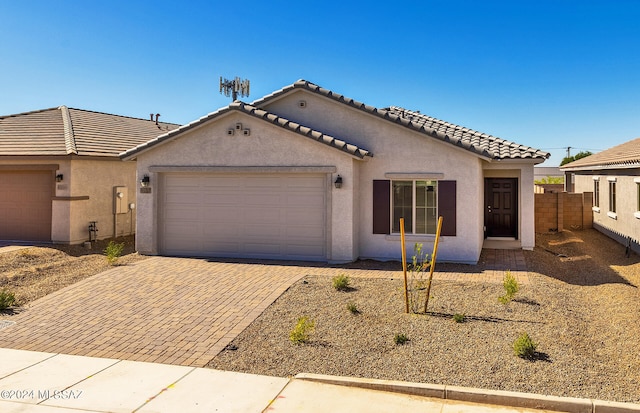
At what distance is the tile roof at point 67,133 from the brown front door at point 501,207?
13.9 m

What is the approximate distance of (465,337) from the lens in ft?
23.6

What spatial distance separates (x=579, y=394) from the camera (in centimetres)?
538

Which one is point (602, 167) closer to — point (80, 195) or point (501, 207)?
point (501, 207)

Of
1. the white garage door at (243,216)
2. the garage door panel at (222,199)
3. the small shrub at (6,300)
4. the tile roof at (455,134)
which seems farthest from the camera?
the garage door panel at (222,199)

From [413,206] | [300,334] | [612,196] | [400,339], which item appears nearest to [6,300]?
[300,334]

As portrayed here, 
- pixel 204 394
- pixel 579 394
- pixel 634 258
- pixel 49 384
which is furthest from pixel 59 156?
pixel 634 258

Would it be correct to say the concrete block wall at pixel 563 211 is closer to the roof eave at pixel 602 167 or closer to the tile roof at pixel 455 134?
the roof eave at pixel 602 167

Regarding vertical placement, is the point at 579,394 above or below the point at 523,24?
below

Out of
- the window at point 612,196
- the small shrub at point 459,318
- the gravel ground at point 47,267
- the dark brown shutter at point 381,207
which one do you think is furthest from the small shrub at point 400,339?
the window at point 612,196

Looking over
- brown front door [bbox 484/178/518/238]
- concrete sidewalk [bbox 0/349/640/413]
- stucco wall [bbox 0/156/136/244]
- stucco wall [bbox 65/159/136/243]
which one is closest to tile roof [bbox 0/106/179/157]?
stucco wall [bbox 0/156/136/244]

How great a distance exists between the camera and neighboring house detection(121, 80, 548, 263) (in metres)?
13.1

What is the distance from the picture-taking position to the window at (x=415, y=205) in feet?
43.8

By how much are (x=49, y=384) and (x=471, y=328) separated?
6.09 metres

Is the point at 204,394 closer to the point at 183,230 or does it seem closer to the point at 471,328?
the point at 471,328
